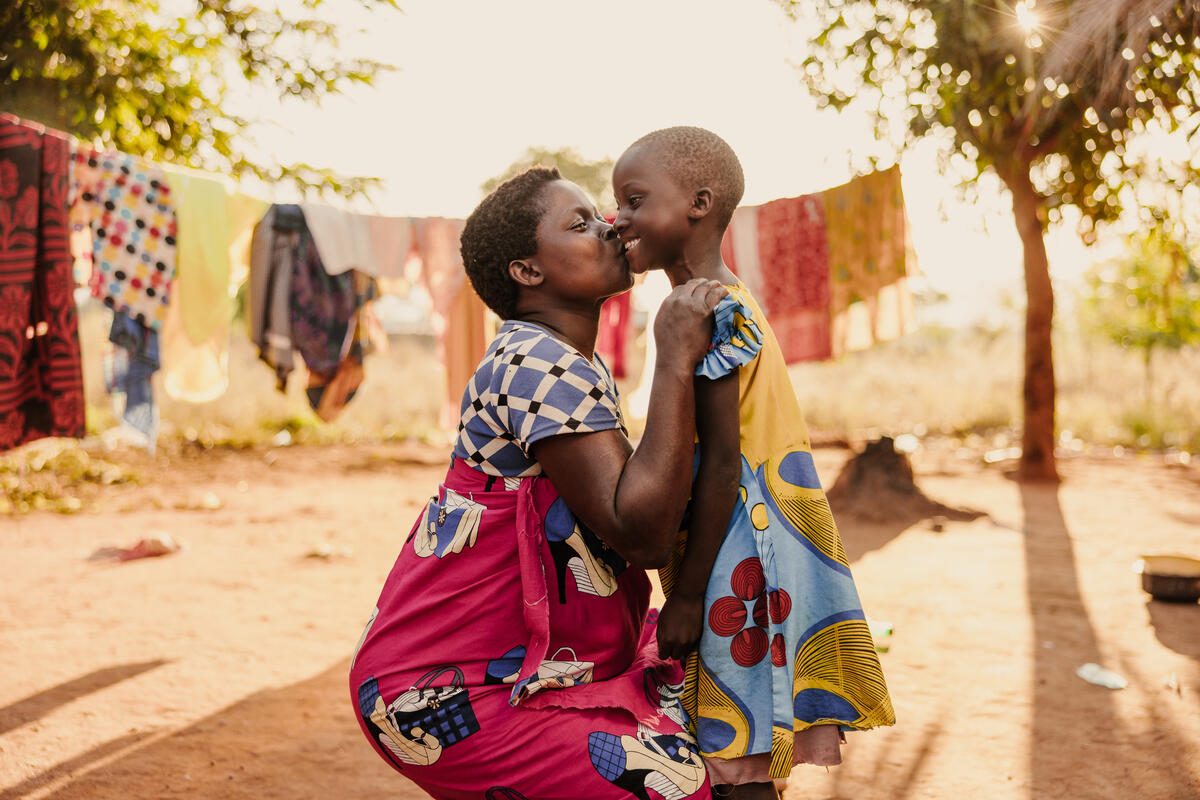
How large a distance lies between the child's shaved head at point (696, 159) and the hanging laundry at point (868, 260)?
13.1ft

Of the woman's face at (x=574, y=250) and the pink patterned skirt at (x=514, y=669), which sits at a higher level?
the woman's face at (x=574, y=250)

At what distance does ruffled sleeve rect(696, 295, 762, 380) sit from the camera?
1.63 meters

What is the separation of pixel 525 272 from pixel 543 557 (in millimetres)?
580

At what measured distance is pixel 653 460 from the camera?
60.7 inches

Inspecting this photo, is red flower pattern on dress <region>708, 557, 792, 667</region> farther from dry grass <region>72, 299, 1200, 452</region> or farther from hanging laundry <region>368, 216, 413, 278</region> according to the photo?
dry grass <region>72, 299, 1200, 452</region>

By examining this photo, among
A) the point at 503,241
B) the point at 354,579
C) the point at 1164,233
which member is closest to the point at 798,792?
the point at 503,241

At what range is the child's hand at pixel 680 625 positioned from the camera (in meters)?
1.67

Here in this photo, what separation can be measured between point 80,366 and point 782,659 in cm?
361

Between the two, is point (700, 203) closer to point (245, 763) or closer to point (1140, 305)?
point (245, 763)

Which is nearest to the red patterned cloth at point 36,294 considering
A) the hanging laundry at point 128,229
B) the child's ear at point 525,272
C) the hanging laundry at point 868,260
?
the hanging laundry at point 128,229

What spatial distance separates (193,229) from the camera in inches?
182

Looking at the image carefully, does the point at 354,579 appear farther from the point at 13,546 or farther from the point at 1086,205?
the point at 1086,205


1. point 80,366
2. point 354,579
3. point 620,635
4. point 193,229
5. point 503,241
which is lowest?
point 354,579

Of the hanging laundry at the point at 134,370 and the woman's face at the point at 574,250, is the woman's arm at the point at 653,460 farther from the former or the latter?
the hanging laundry at the point at 134,370
